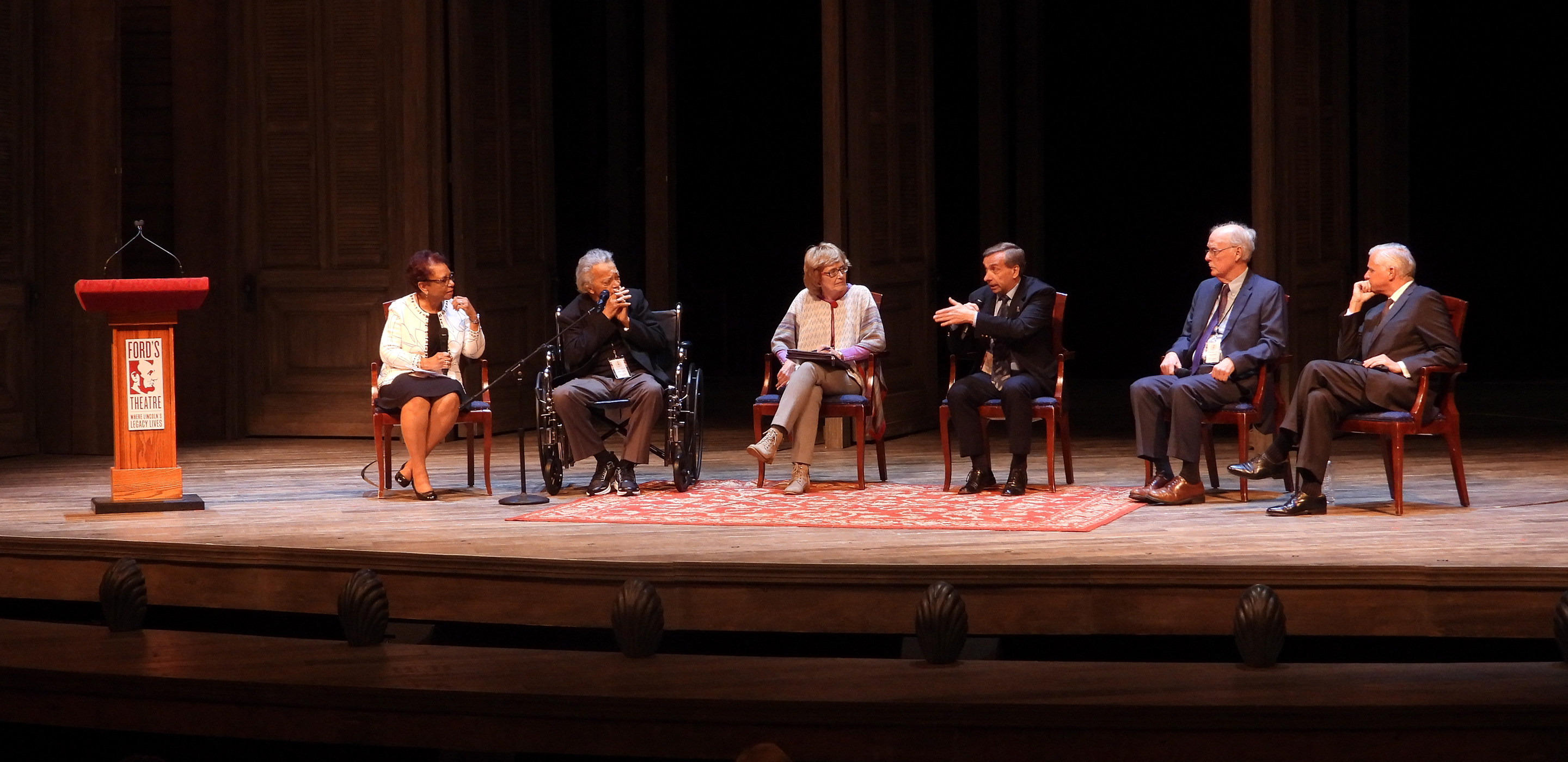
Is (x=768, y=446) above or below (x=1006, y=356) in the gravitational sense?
below

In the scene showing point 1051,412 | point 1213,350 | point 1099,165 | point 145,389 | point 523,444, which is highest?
point 1099,165

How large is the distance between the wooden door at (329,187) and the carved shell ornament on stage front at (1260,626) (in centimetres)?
516

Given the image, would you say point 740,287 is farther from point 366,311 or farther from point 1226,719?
point 1226,719

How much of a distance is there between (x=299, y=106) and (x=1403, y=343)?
5.21 meters

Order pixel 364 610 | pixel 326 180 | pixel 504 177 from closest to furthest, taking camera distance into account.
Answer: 1. pixel 364 610
2. pixel 326 180
3. pixel 504 177

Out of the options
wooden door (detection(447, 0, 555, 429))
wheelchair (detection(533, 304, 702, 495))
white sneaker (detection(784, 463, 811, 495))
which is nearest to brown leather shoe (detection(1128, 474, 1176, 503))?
white sneaker (detection(784, 463, 811, 495))

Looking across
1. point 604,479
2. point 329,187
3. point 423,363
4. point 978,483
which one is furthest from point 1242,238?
point 329,187

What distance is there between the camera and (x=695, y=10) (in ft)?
38.7

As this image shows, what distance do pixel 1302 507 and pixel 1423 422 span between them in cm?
47

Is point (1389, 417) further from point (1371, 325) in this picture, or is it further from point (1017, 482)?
point (1017, 482)

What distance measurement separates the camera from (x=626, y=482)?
6488 millimetres

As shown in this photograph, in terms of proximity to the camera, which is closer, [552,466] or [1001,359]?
[1001,359]

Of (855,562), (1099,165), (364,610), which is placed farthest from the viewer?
(1099,165)

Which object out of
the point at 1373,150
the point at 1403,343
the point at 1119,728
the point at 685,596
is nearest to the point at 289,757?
the point at 685,596
